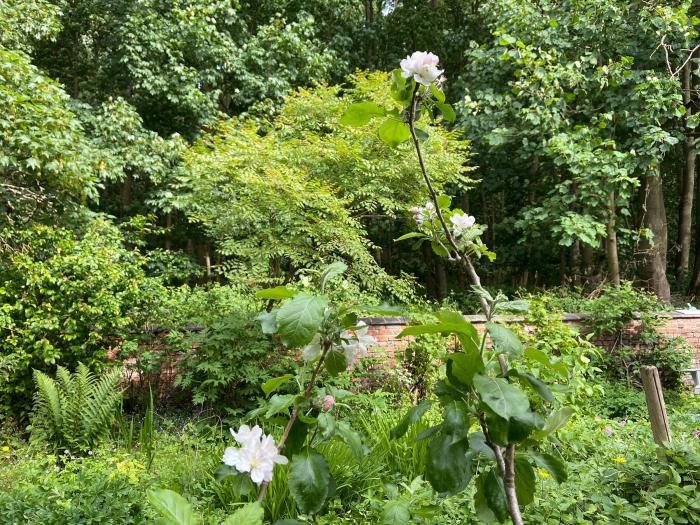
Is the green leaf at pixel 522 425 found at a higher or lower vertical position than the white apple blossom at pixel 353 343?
lower

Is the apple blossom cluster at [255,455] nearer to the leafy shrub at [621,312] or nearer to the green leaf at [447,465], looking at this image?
the green leaf at [447,465]

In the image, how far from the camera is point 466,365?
3.32ft

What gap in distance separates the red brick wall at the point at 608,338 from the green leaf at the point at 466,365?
4287mm

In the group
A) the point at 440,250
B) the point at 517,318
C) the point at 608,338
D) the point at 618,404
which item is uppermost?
the point at 440,250

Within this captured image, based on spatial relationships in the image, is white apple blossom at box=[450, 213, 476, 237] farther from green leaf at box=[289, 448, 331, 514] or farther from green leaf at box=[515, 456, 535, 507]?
green leaf at box=[289, 448, 331, 514]

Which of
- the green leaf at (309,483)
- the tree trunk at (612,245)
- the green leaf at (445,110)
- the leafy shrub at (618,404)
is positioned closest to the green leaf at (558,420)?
the green leaf at (309,483)

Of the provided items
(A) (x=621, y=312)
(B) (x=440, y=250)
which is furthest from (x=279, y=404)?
(A) (x=621, y=312)

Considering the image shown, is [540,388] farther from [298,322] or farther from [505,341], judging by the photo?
[298,322]

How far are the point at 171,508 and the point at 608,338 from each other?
6.47m

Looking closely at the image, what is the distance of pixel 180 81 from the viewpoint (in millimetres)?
8914

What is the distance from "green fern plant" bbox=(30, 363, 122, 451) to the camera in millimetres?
3750

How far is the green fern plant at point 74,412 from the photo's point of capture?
12.3 feet

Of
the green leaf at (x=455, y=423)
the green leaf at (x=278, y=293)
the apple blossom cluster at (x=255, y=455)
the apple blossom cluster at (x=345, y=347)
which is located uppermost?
the green leaf at (x=278, y=293)

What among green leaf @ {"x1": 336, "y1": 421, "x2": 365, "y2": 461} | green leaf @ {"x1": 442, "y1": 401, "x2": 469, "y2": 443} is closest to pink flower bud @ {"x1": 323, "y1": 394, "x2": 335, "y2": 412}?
green leaf @ {"x1": 336, "y1": 421, "x2": 365, "y2": 461}
